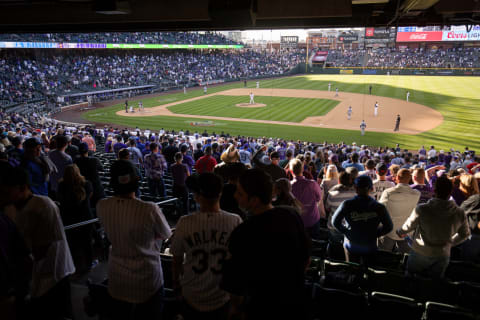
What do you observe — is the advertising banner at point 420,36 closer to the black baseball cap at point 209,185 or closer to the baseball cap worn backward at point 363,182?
the baseball cap worn backward at point 363,182

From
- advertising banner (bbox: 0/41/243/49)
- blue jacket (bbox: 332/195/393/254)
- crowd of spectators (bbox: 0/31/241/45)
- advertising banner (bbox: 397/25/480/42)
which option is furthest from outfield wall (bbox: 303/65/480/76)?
blue jacket (bbox: 332/195/393/254)

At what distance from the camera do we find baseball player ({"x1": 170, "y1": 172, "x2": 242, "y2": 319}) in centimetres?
282

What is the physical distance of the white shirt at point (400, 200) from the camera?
4.84m

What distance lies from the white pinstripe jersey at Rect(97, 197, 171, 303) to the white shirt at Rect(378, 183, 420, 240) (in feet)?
10.8

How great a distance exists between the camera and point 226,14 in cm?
521

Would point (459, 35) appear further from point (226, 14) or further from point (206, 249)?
point (206, 249)

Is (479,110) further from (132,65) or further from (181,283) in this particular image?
(132,65)

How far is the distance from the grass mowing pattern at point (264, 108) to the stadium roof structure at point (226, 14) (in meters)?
21.8

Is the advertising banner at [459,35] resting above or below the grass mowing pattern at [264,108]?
above

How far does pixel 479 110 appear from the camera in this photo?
30.9 metres

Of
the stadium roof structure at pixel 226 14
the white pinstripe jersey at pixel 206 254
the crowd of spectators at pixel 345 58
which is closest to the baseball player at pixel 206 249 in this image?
the white pinstripe jersey at pixel 206 254

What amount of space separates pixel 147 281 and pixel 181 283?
12.9 inches

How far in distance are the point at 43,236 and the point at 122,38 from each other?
49947 millimetres

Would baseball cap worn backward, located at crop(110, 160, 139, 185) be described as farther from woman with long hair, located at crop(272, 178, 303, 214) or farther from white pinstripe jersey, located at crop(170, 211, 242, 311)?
woman with long hair, located at crop(272, 178, 303, 214)
